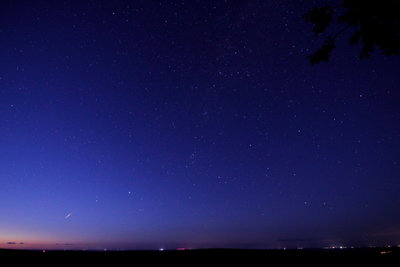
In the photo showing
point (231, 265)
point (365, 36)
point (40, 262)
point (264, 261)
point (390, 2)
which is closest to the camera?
point (390, 2)

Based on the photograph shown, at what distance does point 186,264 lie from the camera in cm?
1365

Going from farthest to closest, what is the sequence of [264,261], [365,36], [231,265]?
[264,261] → [231,265] → [365,36]

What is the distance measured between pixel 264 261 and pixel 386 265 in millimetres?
5459

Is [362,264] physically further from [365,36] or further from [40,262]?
[40,262]

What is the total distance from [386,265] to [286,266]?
177 inches

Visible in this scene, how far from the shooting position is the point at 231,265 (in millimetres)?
13578

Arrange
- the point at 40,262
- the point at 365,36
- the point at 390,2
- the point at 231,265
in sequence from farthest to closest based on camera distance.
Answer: the point at 231,265 → the point at 40,262 → the point at 365,36 → the point at 390,2

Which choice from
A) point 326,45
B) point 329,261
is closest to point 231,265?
point 329,261

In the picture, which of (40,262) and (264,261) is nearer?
(40,262)

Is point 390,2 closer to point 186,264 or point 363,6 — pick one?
point 363,6

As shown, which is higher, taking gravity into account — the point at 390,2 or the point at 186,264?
the point at 390,2

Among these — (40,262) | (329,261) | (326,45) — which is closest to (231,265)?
(329,261)

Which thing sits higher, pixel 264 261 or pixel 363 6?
pixel 363 6

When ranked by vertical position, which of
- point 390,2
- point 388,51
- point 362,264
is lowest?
point 362,264
